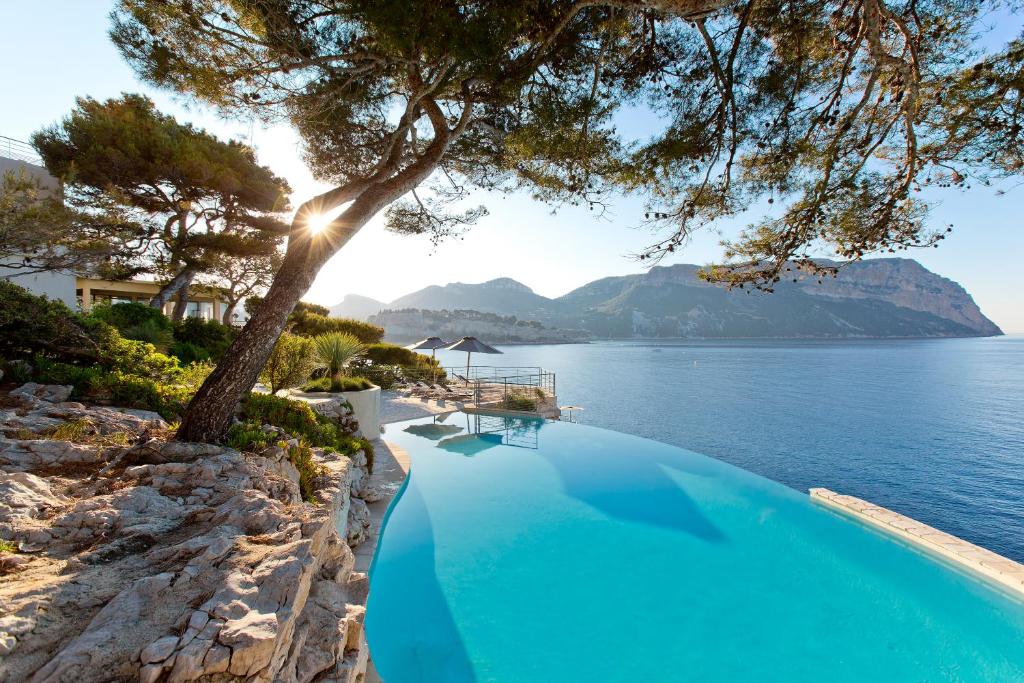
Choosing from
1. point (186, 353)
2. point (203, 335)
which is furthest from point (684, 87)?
point (203, 335)

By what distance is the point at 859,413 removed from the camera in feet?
79.1

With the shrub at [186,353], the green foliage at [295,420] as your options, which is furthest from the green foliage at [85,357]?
the shrub at [186,353]

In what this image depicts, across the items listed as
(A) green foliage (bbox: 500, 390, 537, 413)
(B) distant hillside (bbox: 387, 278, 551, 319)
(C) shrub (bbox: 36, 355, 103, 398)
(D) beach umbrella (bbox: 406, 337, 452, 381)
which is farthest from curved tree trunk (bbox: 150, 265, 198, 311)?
(B) distant hillside (bbox: 387, 278, 551, 319)

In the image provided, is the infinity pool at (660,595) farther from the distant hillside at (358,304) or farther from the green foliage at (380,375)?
the distant hillside at (358,304)

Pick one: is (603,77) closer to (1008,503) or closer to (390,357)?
(1008,503)

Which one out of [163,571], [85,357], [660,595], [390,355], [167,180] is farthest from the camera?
[390,355]

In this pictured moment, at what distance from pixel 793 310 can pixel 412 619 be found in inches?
5545

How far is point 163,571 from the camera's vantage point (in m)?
2.15

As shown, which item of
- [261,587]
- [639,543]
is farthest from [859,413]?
[261,587]

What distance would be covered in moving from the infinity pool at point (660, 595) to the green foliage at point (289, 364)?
3406mm

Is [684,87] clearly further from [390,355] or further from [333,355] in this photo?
[390,355]

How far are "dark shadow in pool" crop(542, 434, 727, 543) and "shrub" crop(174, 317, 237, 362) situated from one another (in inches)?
A: 452

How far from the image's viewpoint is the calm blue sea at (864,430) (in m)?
11.8

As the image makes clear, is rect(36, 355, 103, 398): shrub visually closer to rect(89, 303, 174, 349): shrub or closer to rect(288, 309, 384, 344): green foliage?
rect(89, 303, 174, 349): shrub
